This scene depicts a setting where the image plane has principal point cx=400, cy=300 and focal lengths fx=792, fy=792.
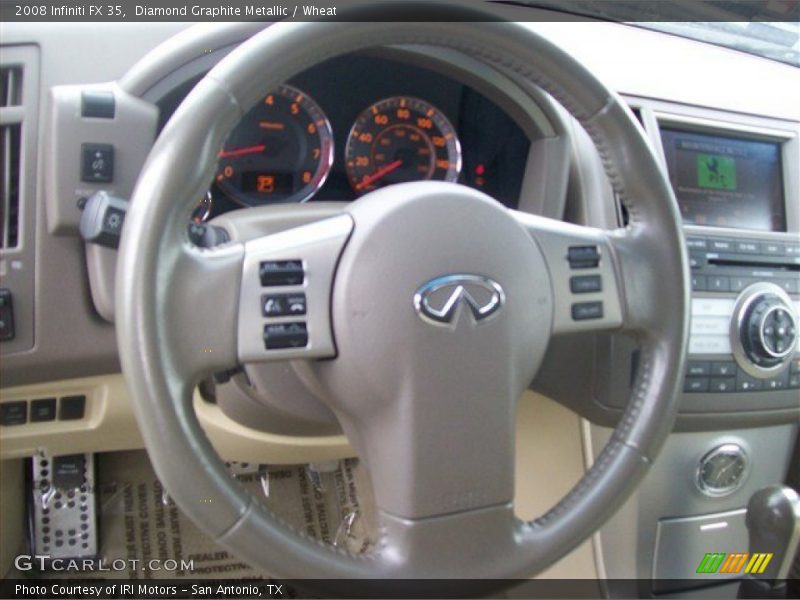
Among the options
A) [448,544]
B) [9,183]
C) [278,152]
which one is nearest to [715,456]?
[448,544]

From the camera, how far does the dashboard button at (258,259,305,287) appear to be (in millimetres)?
704

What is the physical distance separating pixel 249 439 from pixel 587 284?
1.70 ft

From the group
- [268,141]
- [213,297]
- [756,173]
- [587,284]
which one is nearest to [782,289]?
[756,173]

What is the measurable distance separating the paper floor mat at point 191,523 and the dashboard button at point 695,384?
529 mm

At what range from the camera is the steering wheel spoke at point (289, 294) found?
0.70m

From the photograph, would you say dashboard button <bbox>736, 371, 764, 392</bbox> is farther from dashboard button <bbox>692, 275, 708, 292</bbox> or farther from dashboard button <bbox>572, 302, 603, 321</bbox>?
dashboard button <bbox>572, 302, 603, 321</bbox>

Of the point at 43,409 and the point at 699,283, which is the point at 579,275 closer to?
the point at 699,283

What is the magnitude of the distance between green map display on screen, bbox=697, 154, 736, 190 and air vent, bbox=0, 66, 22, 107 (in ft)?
3.19

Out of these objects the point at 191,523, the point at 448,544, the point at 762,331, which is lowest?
the point at 191,523

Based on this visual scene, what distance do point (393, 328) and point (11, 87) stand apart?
1.91 ft

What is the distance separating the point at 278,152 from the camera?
3.51ft

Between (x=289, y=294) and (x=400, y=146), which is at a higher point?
(x=400, y=146)

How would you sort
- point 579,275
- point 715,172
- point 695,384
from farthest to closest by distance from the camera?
point 715,172
point 695,384
point 579,275

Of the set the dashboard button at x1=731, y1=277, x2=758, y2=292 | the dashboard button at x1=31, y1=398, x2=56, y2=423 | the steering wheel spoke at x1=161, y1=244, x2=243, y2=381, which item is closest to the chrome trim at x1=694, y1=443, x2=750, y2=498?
the dashboard button at x1=731, y1=277, x2=758, y2=292
